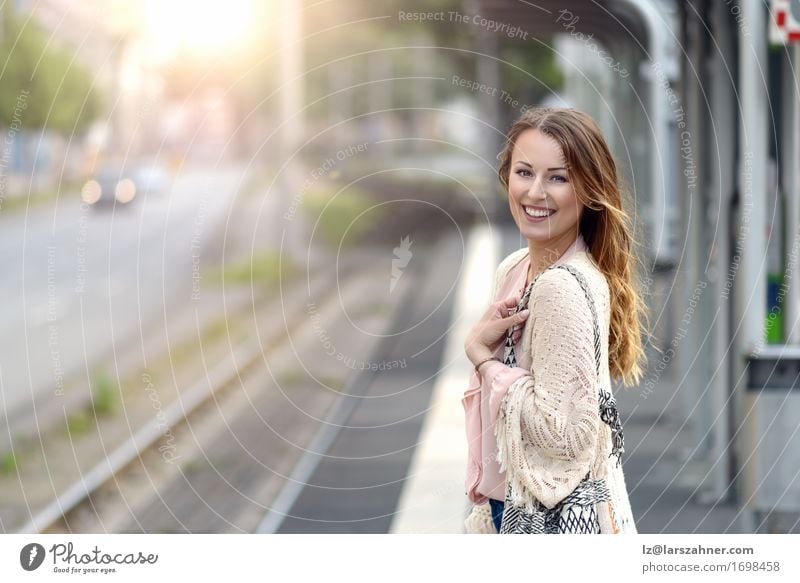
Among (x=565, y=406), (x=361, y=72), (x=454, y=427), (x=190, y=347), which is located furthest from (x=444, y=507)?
(x=361, y=72)

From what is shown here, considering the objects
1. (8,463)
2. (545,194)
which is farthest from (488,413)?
(8,463)

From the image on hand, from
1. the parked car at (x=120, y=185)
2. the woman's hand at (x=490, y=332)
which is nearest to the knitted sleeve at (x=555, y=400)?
the woman's hand at (x=490, y=332)

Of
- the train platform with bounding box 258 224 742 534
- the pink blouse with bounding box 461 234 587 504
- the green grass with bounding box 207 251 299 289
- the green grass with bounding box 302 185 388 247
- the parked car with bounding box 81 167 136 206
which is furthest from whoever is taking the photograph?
the parked car with bounding box 81 167 136 206

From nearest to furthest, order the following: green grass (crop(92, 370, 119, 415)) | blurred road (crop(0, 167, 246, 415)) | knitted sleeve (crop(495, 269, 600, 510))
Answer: knitted sleeve (crop(495, 269, 600, 510)), green grass (crop(92, 370, 119, 415)), blurred road (crop(0, 167, 246, 415))

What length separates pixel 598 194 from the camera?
2.80 meters

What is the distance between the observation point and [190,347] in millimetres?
13945

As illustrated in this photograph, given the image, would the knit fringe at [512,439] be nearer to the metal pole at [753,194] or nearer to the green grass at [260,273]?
the metal pole at [753,194]

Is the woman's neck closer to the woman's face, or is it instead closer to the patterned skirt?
the woman's face

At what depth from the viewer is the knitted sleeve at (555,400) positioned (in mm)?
2596

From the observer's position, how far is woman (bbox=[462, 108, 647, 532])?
2.61 meters

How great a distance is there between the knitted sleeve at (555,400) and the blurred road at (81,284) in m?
3.06

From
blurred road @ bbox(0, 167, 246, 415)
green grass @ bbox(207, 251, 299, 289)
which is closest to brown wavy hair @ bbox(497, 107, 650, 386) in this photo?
blurred road @ bbox(0, 167, 246, 415)

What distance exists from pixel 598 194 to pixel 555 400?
0.52 metres
